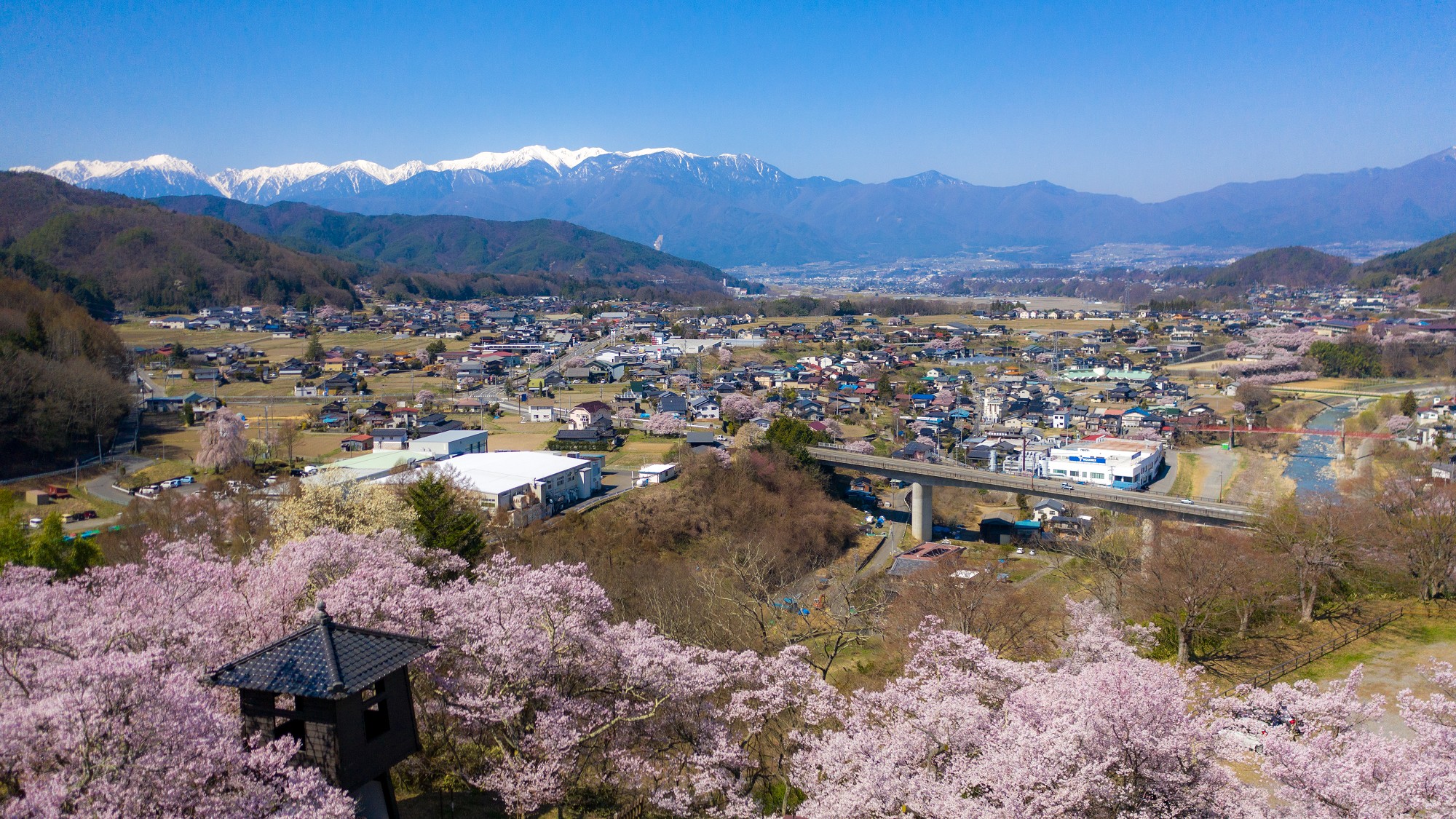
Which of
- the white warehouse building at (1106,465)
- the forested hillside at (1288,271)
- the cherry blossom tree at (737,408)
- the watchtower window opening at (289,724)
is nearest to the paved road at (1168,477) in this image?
the white warehouse building at (1106,465)

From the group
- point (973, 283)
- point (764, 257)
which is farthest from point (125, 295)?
point (764, 257)

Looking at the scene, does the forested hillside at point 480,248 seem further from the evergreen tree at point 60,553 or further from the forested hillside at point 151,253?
the evergreen tree at point 60,553

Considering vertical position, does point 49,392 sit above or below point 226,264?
below

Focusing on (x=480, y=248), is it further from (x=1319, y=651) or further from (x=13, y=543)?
(x=1319, y=651)

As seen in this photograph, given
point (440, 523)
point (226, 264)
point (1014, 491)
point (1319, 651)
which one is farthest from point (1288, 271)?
point (440, 523)

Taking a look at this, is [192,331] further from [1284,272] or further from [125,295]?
[1284,272]
